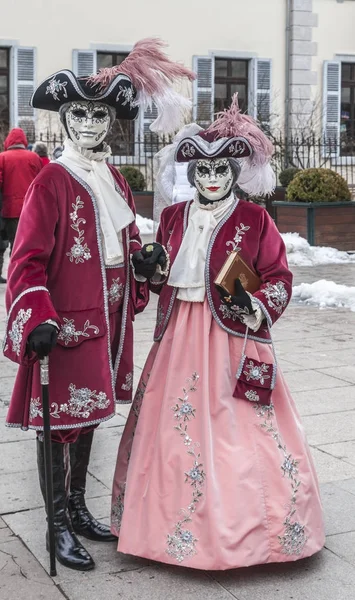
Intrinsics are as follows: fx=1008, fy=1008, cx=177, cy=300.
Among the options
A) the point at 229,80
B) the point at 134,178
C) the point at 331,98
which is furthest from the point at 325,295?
the point at 331,98

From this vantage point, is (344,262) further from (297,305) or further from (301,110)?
(301,110)

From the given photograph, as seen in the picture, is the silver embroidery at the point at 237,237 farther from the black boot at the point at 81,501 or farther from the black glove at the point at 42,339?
the black boot at the point at 81,501

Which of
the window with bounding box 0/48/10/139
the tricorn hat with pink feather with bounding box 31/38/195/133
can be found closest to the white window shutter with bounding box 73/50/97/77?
the window with bounding box 0/48/10/139

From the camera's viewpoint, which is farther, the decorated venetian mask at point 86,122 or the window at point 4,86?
the window at point 4,86

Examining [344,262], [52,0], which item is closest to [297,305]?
[344,262]

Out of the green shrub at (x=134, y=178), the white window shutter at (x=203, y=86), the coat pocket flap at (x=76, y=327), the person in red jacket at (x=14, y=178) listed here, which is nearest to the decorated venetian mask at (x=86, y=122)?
the coat pocket flap at (x=76, y=327)

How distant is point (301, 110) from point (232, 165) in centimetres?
1669

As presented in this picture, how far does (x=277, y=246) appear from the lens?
143 inches

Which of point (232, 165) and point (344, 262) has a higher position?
point (232, 165)

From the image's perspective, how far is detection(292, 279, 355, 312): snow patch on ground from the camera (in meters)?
9.33

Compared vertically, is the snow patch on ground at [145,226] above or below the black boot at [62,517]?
above

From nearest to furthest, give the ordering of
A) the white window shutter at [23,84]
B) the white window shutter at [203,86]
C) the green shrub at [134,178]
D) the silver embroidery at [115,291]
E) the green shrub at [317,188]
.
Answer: the silver embroidery at [115,291], the green shrub at [317,188], the green shrub at [134,178], the white window shutter at [23,84], the white window shutter at [203,86]

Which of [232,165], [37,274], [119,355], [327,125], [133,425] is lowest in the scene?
[133,425]

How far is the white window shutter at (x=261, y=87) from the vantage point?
19.5 meters
